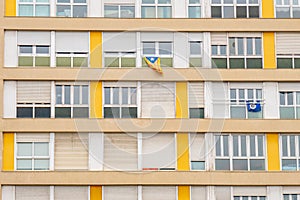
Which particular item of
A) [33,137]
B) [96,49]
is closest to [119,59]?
[96,49]

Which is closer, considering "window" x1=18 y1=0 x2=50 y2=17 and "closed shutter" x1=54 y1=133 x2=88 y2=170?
"closed shutter" x1=54 y1=133 x2=88 y2=170

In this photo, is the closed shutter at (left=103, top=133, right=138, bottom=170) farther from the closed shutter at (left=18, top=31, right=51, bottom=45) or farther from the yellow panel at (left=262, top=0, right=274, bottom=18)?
the yellow panel at (left=262, top=0, right=274, bottom=18)

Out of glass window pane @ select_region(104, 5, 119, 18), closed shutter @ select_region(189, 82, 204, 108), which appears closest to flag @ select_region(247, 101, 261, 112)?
closed shutter @ select_region(189, 82, 204, 108)

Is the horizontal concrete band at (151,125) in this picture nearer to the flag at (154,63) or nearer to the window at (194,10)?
the flag at (154,63)

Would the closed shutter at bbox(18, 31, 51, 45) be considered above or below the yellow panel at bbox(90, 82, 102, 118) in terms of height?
above

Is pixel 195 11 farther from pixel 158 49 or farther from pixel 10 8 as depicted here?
pixel 10 8

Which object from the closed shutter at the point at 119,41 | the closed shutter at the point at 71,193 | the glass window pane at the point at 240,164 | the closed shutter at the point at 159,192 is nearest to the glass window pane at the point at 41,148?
the closed shutter at the point at 71,193

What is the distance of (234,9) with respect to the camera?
28.7 m

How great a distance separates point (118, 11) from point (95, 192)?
6564 millimetres

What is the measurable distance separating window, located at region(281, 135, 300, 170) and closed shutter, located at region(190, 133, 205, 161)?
284 cm

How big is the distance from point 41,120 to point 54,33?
3.16 metres

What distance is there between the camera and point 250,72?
28109 mm

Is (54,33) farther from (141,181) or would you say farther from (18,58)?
(141,181)

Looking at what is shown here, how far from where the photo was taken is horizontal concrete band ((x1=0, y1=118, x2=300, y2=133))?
2750 centimetres
